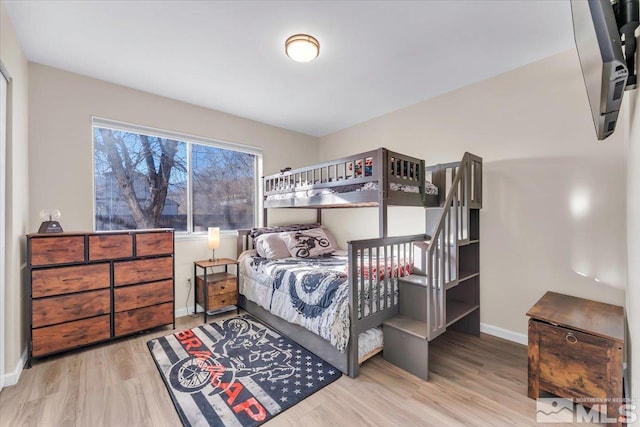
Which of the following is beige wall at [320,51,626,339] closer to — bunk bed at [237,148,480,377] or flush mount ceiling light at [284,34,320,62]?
bunk bed at [237,148,480,377]

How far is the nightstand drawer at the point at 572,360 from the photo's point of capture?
1580 millimetres

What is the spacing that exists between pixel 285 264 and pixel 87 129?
7.91 feet

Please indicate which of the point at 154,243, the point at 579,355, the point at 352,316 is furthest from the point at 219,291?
the point at 579,355

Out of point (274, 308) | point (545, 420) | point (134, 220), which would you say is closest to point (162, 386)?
point (274, 308)

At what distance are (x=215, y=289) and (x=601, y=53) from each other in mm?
3423

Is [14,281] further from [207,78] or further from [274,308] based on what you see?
[207,78]

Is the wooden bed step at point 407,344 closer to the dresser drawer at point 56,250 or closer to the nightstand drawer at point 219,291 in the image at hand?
the nightstand drawer at point 219,291

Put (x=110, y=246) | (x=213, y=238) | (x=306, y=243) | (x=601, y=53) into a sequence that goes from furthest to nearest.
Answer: (x=306, y=243) < (x=213, y=238) < (x=110, y=246) < (x=601, y=53)

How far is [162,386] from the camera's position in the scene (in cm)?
192

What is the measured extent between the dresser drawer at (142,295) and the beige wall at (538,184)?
3.26 meters

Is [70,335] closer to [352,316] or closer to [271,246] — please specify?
[271,246]

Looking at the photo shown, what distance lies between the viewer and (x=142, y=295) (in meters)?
2.68

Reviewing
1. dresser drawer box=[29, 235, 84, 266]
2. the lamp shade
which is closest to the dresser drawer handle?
the lamp shade

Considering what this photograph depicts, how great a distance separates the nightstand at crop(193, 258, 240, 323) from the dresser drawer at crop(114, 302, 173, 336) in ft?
1.27
